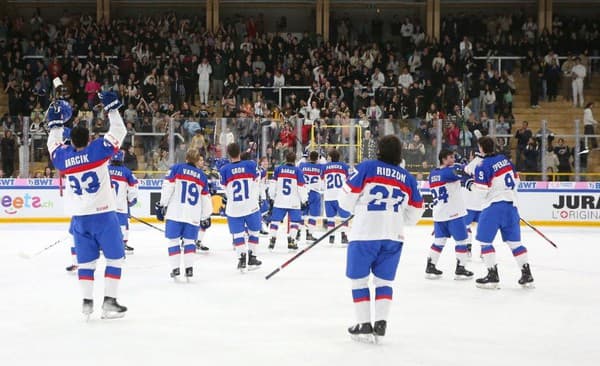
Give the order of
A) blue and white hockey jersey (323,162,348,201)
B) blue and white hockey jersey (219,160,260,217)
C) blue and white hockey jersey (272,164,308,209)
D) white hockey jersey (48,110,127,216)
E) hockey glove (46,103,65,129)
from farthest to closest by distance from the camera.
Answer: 1. blue and white hockey jersey (323,162,348,201)
2. blue and white hockey jersey (272,164,308,209)
3. blue and white hockey jersey (219,160,260,217)
4. hockey glove (46,103,65,129)
5. white hockey jersey (48,110,127,216)

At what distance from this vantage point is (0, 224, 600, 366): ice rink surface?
5.71m

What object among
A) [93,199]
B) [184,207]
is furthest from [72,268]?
[93,199]

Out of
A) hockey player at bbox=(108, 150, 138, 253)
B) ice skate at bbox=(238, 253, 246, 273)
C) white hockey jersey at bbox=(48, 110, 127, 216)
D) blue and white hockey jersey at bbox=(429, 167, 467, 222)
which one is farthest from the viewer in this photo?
hockey player at bbox=(108, 150, 138, 253)

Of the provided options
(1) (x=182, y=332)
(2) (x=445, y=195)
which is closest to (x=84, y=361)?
(1) (x=182, y=332)

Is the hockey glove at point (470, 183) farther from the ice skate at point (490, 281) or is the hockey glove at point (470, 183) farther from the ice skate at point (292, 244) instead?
the ice skate at point (292, 244)

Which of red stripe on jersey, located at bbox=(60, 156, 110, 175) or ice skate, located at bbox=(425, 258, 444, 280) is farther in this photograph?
ice skate, located at bbox=(425, 258, 444, 280)

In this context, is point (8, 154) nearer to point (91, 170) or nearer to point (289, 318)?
point (91, 170)

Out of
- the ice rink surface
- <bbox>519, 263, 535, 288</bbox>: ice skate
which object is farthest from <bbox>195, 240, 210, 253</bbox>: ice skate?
<bbox>519, 263, 535, 288</bbox>: ice skate

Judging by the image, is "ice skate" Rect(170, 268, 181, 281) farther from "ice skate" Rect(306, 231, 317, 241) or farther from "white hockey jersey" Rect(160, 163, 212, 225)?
"ice skate" Rect(306, 231, 317, 241)

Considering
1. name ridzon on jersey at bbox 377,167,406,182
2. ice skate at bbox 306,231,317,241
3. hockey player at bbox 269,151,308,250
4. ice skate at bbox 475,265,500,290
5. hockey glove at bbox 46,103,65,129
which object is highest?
hockey glove at bbox 46,103,65,129

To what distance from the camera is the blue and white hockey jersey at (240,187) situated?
9.88 metres

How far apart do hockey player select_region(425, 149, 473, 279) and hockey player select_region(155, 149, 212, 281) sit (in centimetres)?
256

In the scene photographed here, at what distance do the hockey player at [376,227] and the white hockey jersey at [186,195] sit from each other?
331 centimetres

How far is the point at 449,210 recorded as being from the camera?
937 cm
